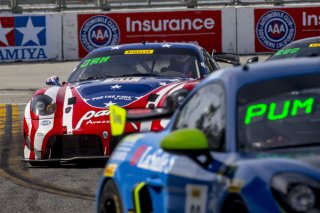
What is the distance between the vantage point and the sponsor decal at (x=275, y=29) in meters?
28.6

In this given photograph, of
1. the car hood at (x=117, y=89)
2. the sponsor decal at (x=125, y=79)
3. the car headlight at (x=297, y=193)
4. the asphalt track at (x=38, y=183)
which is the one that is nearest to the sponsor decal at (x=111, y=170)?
the car headlight at (x=297, y=193)

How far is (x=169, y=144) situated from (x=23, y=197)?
5.03 metres

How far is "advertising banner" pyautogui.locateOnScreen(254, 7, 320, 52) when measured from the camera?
28.7m

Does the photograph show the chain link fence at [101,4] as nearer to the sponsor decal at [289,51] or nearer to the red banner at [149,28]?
the red banner at [149,28]

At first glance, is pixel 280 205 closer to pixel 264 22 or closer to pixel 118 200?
pixel 118 200

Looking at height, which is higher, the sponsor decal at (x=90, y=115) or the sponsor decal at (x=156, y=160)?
the sponsor decal at (x=156, y=160)

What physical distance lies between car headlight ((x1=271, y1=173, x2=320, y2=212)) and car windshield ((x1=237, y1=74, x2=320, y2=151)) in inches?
28.8

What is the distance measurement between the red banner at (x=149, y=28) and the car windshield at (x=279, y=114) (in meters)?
22.7

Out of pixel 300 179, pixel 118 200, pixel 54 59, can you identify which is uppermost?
pixel 300 179

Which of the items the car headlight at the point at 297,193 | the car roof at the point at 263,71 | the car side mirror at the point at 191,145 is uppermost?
the car roof at the point at 263,71

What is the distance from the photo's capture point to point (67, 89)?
1205 cm

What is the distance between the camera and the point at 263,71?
582 centimetres

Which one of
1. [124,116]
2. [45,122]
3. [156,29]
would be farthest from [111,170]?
[156,29]

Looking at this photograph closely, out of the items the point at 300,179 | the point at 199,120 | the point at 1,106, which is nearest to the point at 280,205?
the point at 300,179
